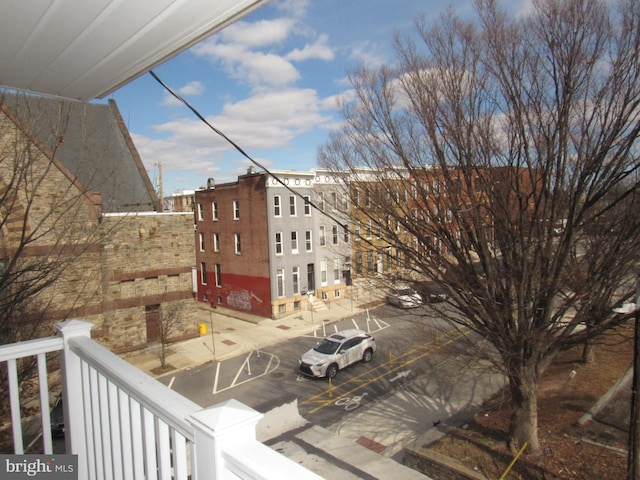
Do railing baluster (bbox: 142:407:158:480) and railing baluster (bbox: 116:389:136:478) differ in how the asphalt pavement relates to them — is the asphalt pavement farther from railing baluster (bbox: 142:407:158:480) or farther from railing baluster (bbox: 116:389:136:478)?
railing baluster (bbox: 142:407:158:480)

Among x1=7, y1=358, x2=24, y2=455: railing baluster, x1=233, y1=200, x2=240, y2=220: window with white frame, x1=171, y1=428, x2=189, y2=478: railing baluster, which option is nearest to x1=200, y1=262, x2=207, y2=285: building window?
x1=233, y1=200, x2=240, y2=220: window with white frame

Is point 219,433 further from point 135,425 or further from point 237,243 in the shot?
point 237,243

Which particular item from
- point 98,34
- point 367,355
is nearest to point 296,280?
point 367,355

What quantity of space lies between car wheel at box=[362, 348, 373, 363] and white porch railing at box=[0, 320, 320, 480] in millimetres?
14490

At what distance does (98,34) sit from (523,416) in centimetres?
952

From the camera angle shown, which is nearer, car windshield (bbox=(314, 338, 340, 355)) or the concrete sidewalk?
car windshield (bbox=(314, 338, 340, 355))

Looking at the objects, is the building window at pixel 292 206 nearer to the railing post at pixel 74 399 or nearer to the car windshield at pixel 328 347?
the car windshield at pixel 328 347

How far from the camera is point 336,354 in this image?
15.4 metres

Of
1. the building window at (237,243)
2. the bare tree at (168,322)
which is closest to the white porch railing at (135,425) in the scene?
the bare tree at (168,322)

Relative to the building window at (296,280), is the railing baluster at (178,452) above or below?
above

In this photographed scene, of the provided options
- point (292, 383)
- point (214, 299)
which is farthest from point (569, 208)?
point (214, 299)

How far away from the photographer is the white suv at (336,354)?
589 inches

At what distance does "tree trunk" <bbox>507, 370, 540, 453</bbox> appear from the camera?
8.19 metres
